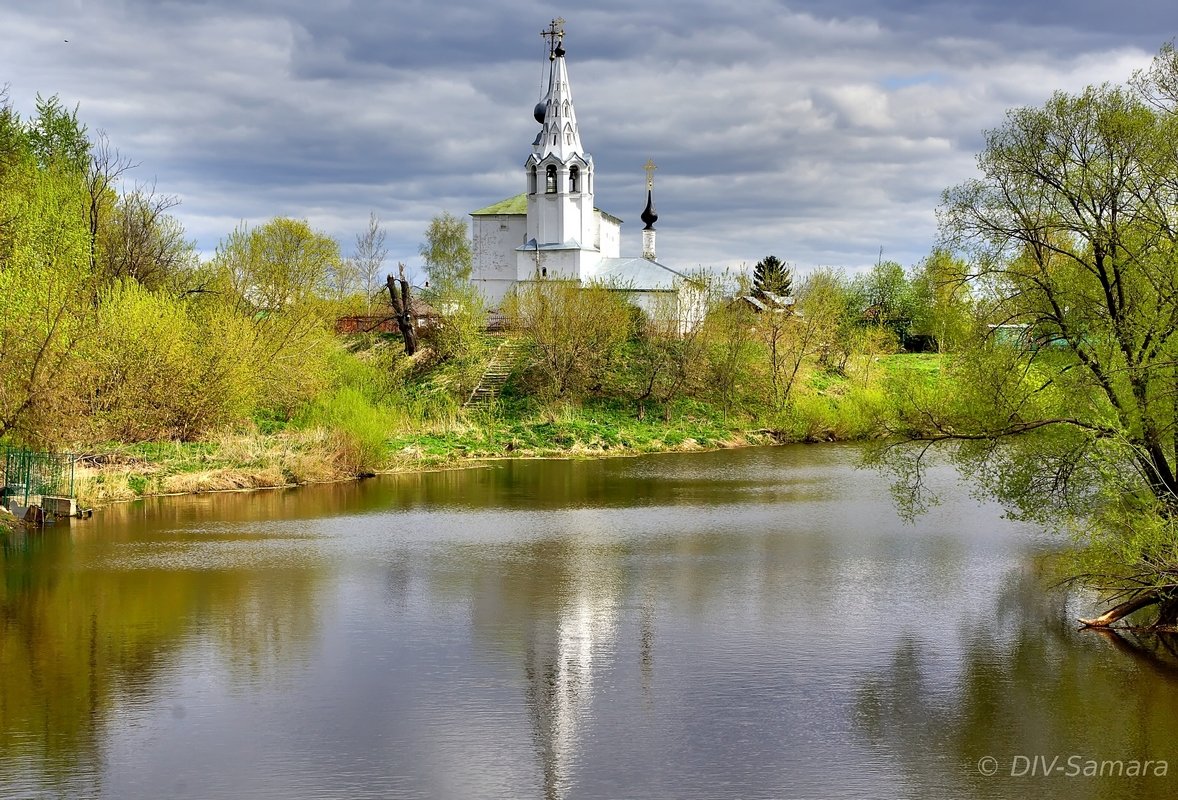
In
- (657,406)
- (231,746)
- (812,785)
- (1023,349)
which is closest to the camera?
(812,785)

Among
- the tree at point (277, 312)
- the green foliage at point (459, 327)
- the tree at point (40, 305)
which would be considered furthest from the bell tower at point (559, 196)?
the tree at point (40, 305)

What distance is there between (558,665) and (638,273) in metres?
52.6

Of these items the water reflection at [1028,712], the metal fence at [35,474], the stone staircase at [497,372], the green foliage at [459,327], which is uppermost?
the green foliage at [459,327]

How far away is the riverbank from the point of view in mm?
30688

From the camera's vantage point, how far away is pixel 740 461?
40812mm

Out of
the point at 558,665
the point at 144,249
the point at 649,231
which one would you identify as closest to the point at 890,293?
the point at 649,231

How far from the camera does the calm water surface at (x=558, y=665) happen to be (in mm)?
11617

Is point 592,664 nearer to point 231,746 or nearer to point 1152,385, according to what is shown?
point 231,746

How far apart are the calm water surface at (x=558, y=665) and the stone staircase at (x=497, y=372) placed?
22030 millimetres

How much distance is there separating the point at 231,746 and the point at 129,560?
10.7m

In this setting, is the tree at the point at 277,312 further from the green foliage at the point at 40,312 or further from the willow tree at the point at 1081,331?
the willow tree at the point at 1081,331

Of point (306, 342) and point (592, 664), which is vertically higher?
point (306, 342)

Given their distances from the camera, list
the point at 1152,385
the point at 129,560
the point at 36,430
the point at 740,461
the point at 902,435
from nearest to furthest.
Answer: the point at 1152,385
the point at 902,435
the point at 129,560
the point at 36,430
the point at 740,461

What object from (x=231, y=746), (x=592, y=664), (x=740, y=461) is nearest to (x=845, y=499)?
(x=740, y=461)
